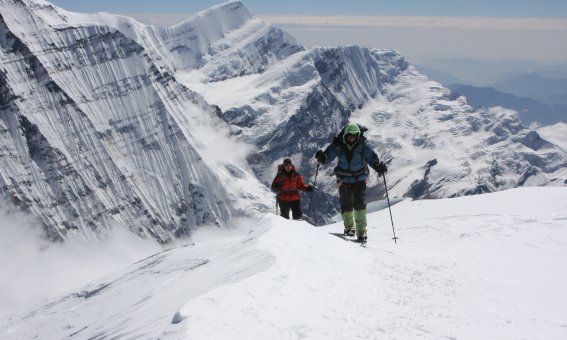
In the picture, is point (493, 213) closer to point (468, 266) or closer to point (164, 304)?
point (468, 266)

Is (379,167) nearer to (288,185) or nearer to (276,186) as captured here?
(288,185)

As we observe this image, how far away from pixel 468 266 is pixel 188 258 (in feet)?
34.4

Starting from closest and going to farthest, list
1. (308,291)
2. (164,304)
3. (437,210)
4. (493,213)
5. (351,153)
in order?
(308,291), (164,304), (351,153), (493,213), (437,210)

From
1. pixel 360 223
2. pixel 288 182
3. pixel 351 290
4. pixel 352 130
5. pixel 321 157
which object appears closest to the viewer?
pixel 351 290

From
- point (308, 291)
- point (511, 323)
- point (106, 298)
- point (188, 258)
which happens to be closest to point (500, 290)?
point (511, 323)

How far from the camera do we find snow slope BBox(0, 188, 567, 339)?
9016 mm

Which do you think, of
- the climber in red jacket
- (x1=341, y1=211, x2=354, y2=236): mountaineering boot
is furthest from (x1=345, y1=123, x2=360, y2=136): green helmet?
the climber in red jacket

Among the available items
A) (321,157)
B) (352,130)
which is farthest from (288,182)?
(352,130)

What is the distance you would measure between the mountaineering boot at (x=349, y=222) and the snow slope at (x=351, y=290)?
1041mm

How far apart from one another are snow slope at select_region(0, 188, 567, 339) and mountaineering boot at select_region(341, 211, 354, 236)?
1041mm

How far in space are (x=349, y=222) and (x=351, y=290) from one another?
294 inches

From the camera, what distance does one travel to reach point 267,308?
9.23 meters

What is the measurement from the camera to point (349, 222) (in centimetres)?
1848

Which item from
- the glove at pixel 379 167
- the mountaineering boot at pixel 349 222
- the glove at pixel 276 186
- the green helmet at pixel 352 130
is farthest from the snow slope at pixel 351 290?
the green helmet at pixel 352 130
